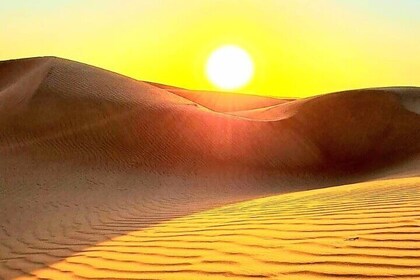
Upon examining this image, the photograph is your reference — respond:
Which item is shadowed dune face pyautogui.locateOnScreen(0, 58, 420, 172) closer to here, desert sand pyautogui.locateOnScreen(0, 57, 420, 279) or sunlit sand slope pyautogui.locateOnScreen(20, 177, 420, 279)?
desert sand pyautogui.locateOnScreen(0, 57, 420, 279)

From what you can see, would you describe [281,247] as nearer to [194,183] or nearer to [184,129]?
[194,183]

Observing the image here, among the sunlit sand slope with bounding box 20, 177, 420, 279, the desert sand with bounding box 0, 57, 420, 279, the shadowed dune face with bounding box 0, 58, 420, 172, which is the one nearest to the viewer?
the sunlit sand slope with bounding box 20, 177, 420, 279

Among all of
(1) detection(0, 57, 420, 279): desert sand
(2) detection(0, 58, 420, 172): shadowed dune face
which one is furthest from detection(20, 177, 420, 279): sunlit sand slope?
(2) detection(0, 58, 420, 172): shadowed dune face

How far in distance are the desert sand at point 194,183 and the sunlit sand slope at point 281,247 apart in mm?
19

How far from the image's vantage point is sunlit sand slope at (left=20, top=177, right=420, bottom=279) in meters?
3.49

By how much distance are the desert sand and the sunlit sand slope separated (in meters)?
0.02

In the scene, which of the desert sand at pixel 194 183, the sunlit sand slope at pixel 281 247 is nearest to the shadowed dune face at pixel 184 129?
the desert sand at pixel 194 183

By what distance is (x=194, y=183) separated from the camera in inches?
535

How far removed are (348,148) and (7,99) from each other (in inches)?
506

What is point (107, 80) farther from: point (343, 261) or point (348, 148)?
point (343, 261)

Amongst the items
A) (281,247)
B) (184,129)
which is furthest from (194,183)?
(281,247)

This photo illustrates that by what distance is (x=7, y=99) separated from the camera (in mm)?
19391

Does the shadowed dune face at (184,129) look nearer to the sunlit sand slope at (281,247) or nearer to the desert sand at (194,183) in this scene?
the desert sand at (194,183)

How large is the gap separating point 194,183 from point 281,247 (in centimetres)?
948
